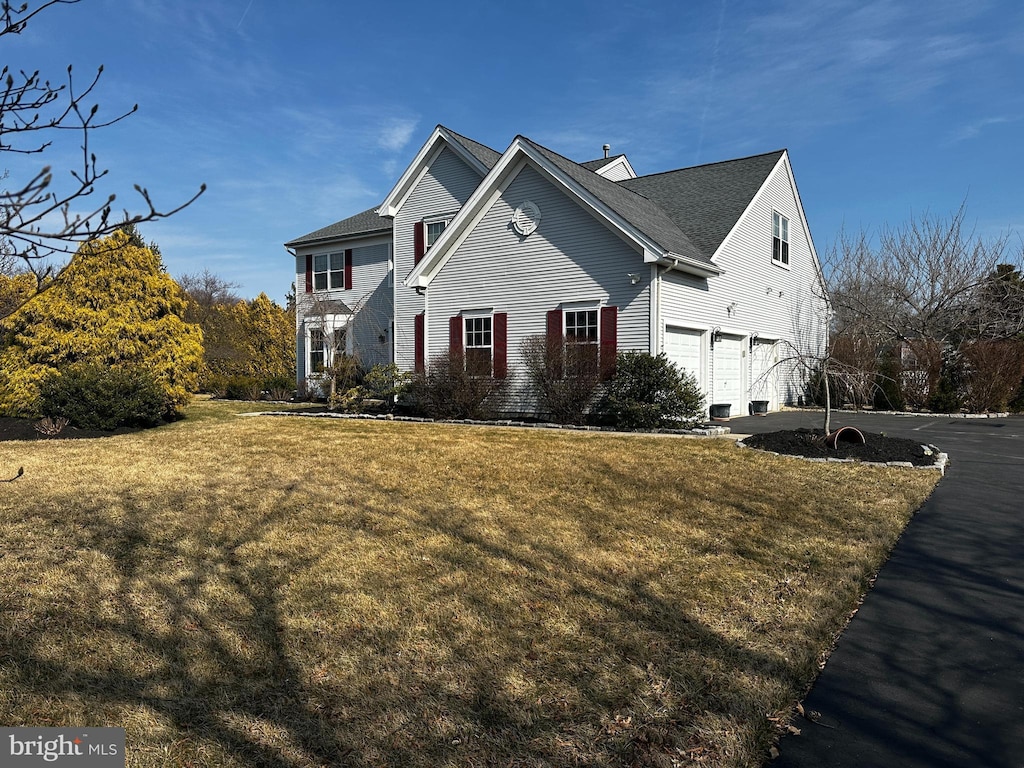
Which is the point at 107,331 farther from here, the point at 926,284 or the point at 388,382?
the point at 926,284

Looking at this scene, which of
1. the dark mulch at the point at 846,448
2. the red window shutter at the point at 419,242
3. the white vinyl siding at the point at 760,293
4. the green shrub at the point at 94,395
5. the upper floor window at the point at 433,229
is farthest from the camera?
the red window shutter at the point at 419,242

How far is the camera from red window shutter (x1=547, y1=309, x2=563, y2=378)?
14477 mm

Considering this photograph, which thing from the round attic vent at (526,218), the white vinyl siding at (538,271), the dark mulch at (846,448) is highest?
the round attic vent at (526,218)

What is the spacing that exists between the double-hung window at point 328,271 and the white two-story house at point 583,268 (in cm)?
52

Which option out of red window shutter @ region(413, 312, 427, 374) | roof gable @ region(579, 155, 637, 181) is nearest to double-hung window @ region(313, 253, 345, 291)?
red window shutter @ region(413, 312, 427, 374)

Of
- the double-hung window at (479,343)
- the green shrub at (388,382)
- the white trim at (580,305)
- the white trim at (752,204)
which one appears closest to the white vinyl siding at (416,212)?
the green shrub at (388,382)

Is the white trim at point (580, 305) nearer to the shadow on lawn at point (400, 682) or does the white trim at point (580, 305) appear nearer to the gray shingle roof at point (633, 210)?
the gray shingle roof at point (633, 210)

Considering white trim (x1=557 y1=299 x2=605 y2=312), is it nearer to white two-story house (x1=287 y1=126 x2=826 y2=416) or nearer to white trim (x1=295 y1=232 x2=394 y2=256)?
white two-story house (x1=287 y1=126 x2=826 y2=416)

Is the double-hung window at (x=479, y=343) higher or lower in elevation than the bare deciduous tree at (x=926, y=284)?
lower

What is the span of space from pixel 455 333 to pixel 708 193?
Answer: 29.8 ft

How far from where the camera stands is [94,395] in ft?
41.0

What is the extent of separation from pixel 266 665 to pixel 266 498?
3.92m

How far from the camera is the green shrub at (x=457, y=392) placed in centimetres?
1555

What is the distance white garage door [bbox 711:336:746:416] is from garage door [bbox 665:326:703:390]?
0.92 meters
